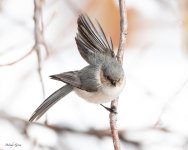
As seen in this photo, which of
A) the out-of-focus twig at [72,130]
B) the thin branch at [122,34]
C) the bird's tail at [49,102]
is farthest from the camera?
the out-of-focus twig at [72,130]

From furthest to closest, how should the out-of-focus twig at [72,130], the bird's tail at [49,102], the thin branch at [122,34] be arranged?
the out-of-focus twig at [72,130], the thin branch at [122,34], the bird's tail at [49,102]

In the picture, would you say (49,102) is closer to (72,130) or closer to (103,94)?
(103,94)

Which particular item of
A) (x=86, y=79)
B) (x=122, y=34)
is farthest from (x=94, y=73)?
(x=122, y=34)

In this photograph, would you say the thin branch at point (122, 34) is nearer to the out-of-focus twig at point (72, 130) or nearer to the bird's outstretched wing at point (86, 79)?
the bird's outstretched wing at point (86, 79)

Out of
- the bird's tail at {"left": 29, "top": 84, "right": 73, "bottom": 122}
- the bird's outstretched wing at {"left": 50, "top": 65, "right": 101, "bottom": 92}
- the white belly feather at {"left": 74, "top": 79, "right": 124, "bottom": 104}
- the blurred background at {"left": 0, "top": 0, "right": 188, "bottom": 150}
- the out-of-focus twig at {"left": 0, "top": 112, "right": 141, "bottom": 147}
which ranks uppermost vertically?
the blurred background at {"left": 0, "top": 0, "right": 188, "bottom": 150}

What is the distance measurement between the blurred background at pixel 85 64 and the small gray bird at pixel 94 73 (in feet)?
0.75

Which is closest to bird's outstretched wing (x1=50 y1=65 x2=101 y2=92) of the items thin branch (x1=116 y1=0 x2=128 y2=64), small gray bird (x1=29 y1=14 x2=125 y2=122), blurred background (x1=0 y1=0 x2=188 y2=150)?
small gray bird (x1=29 y1=14 x2=125 y2=122)

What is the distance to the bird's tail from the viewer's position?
7.84ft

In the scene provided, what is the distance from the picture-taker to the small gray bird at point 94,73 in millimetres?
2488

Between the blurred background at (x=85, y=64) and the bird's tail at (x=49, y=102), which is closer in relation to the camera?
the bird's tail at (x=49, y=102)

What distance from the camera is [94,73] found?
2.54 m

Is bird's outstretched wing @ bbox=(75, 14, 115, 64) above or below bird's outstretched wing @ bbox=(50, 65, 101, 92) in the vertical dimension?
above

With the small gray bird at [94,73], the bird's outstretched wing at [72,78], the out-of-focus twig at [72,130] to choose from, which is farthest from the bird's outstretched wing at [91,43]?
the out-of-focus twig at [72,130]

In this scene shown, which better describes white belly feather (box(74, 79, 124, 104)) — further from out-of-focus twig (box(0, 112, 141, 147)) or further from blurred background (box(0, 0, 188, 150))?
out-of-focus twig (box(0, 112, 141, 147))
